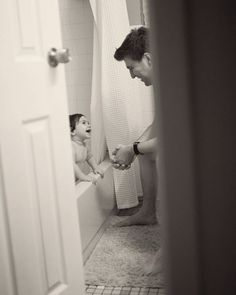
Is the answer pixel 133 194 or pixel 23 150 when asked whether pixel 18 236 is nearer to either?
pixel 23 150

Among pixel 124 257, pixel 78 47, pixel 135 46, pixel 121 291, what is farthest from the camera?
pixel 78 47

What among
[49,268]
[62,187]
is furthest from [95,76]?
[49,268]

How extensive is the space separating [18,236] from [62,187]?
19 centimetres

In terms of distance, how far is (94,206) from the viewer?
1.71 metres

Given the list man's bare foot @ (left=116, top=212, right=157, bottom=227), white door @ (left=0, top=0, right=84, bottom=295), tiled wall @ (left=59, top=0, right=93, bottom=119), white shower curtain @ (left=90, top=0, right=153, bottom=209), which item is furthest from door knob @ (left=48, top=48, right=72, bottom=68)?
tiled wall @ (left=59, top=0, right=93, bottom=119)

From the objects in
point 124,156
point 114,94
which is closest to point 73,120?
point 114,94

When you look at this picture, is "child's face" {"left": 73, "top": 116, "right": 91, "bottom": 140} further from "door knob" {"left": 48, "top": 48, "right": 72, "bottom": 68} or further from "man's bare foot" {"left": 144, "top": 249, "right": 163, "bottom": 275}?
"door knob" {"left": 48, "top": 48, "right": 72, "bottom": 68}

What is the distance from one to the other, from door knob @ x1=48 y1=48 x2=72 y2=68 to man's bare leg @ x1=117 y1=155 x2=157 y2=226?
3.18 ft

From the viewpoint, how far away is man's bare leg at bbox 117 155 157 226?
5.87ft

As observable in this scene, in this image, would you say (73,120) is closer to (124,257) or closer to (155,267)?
(124,257)

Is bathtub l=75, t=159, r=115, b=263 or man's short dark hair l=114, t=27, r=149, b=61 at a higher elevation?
man's short dark hair l=114, t=27, r=149, b=61

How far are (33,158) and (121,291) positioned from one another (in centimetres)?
63

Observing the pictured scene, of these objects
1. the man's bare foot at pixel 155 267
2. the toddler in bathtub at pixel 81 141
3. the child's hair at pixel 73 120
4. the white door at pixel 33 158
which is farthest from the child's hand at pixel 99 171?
the white door at pixel 33 158

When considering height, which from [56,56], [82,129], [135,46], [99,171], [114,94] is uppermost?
[135,46]
